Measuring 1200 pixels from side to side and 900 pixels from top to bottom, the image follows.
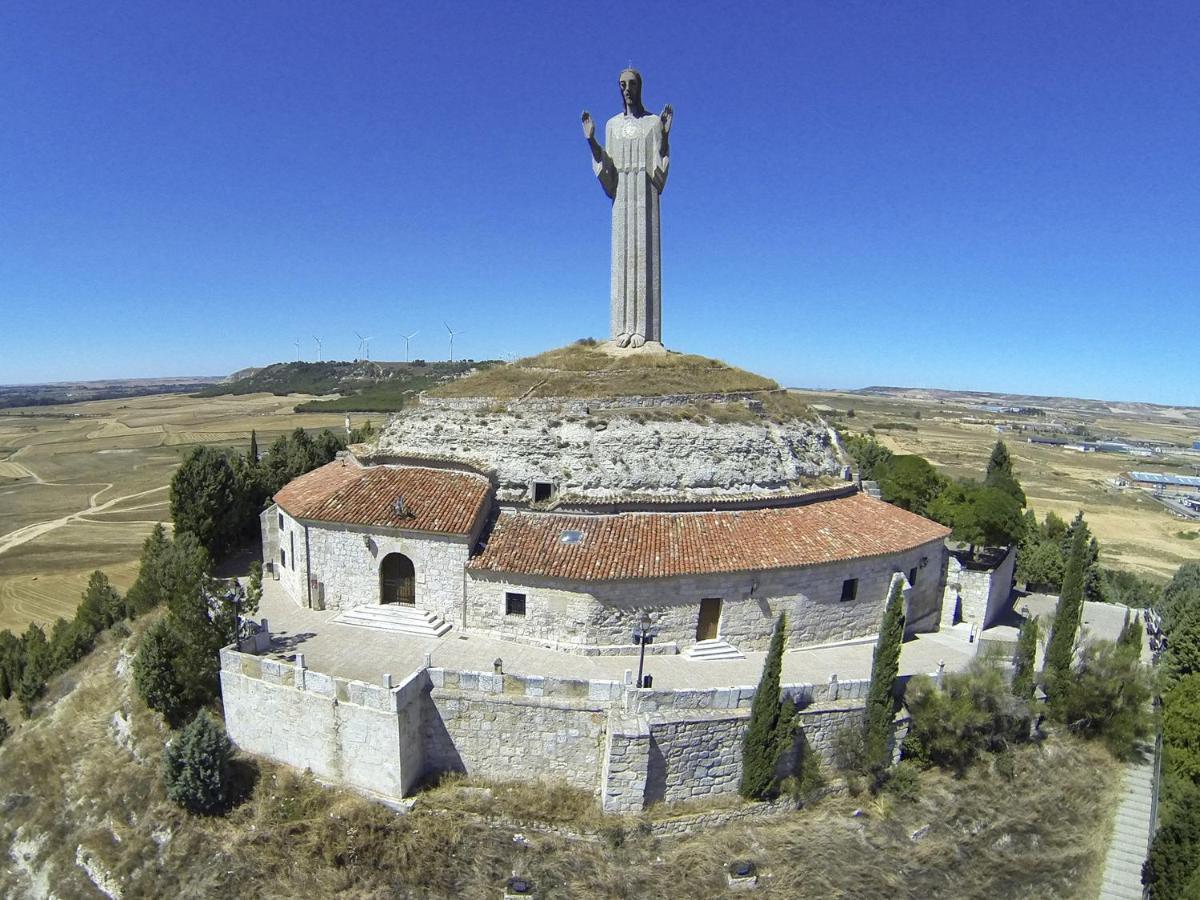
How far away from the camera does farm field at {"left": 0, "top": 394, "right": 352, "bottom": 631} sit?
48.4 m

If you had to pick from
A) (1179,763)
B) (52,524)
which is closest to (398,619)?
(1179,763)

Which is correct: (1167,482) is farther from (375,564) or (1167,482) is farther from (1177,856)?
(375,564)

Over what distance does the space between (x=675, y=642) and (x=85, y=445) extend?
152m

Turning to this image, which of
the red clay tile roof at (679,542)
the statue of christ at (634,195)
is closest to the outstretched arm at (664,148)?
the statue of christ at (634,195)

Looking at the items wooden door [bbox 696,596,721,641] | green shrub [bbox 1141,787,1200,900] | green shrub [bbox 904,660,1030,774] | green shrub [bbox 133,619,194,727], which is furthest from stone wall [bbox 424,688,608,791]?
green shrub [bbox 1141,787,1200,900]

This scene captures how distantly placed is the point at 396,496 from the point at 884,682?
15410mm

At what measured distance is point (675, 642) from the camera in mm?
19703

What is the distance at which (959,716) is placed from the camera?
692 inches

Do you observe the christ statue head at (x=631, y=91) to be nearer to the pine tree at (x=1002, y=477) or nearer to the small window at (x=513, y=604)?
the small window at (x=513, y=604)

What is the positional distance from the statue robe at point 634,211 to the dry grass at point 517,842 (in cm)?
1919

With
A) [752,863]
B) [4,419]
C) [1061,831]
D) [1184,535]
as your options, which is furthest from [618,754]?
[4,419]

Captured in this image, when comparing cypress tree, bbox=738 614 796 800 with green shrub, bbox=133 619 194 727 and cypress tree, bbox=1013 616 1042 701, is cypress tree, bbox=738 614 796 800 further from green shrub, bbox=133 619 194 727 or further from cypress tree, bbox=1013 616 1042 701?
green shrub, bbox=133 619 194 727

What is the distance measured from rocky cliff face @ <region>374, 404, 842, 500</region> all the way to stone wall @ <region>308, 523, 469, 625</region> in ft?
9.09

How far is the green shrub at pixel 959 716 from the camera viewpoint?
58.3 feet
